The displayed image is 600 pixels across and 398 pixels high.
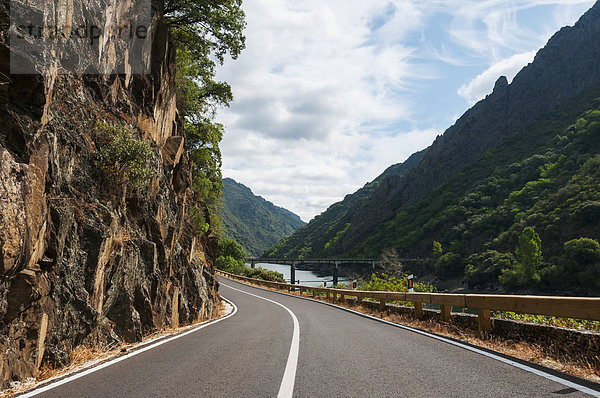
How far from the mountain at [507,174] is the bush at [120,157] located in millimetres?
84022

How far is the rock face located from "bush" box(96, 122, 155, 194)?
186 mm

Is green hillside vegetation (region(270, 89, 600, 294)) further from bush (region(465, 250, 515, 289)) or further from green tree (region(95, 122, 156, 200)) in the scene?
green tree (region(95, 122, 156, 200))

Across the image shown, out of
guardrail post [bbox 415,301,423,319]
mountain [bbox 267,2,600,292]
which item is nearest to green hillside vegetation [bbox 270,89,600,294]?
mountain [bbox 267,2,600,292]

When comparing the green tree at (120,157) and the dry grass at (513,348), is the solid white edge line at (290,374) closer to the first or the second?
the dry grass at (513,348)

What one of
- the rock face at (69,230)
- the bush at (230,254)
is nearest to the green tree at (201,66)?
the rock face at (69,230)

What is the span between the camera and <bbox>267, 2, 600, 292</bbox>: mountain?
91.2 meters

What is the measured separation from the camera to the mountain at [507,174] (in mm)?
91188

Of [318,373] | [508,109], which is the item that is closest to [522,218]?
[318,373]

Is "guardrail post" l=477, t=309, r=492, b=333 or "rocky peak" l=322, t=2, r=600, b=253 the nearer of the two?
"guardrail post" l=477, t=309, r=492, b=333

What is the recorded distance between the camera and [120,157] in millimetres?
8102

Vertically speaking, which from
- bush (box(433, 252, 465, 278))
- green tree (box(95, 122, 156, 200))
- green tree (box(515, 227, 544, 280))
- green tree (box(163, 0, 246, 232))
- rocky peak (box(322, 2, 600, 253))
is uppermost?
rocky peak (box(322, 2, 600, 253))

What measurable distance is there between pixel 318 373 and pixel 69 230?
4841mm

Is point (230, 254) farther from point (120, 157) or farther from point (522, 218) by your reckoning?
point (120, 157)

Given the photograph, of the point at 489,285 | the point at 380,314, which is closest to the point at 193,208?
the point at 380,314
